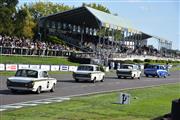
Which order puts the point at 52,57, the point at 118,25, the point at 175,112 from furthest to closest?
the point at 118,25
the point at 52,57
the point at 175,112

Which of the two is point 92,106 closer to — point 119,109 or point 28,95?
point 119,109

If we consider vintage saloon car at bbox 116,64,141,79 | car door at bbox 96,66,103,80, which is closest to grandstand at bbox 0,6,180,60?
vintage saloon car at bbox 116,64,141,79

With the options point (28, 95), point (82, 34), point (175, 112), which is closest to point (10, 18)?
point (82, 34)

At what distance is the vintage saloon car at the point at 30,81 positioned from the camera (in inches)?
974

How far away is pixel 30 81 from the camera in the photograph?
24828 mm

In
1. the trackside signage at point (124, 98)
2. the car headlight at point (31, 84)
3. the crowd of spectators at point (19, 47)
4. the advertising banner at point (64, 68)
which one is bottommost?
the trackside signage at point (124, 98)

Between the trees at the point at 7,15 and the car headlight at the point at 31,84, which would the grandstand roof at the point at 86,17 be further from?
the car headlight at the point at 31,84

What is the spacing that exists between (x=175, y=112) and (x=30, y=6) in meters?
111

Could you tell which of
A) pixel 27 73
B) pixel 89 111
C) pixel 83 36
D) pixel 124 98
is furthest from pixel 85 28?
pixel 89 111

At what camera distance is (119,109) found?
1931cm

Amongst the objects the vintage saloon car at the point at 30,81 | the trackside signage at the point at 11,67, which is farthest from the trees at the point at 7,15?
the vintage saloon car at the point at 30,81

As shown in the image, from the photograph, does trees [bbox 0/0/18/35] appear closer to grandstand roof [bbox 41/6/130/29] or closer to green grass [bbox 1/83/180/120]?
grandstand roof [bbox 41/6/130/29]

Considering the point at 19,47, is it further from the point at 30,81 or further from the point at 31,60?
the point at 30,81

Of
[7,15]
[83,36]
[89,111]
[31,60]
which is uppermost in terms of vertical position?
[7,15]
